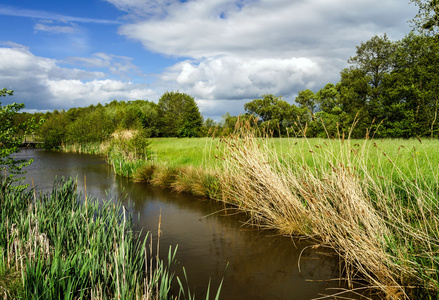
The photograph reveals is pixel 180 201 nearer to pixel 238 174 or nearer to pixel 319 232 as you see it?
pixel 238 174

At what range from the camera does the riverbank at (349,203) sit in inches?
159

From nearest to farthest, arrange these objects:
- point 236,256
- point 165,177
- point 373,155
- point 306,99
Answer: point 236,256 → point 373,155 → point 165,177 → point 306,99

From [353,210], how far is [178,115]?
59.9 m

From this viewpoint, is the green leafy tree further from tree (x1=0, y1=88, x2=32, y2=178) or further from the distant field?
tree (x1=0, y1=88, x2=32, y2=178)

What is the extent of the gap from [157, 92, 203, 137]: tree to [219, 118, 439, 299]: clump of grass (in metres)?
47.6

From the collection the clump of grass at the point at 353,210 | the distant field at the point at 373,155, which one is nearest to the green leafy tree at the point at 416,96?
the distant field at the point at 373,155

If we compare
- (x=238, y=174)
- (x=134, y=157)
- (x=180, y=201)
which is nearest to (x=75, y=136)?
(x=134, y=157)

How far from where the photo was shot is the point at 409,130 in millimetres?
29578

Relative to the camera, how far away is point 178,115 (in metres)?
63.3

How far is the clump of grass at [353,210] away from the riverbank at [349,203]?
0.01 meters

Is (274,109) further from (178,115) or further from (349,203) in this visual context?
(349,203)

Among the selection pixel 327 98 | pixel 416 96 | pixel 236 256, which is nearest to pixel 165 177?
pixel 236 256

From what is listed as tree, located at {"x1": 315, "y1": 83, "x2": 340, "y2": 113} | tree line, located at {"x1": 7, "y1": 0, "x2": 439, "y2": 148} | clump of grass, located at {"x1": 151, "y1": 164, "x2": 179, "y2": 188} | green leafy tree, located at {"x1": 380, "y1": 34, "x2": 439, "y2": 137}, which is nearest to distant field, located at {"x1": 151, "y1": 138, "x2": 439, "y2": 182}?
clump of grass, located at {"x1": 151, "y1": 164, "x2": 179, "y2": 188}

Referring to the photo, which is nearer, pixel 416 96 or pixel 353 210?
pixel 353 210
